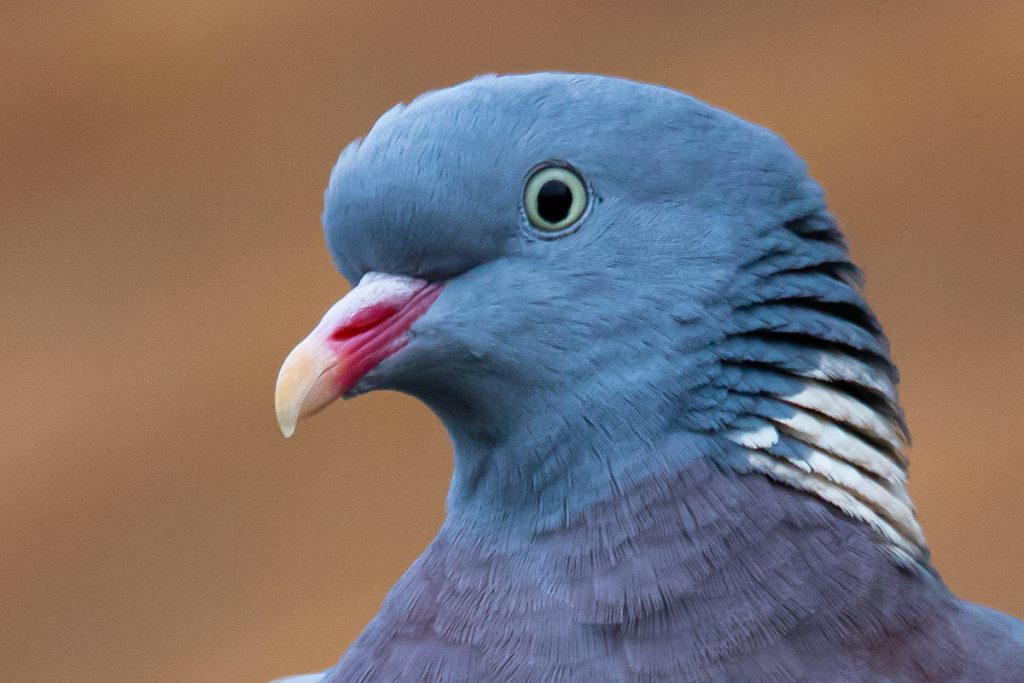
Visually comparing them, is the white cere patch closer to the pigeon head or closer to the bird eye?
the pigeon head

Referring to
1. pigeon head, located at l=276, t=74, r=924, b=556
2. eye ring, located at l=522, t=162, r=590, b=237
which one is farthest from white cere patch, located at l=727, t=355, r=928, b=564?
eye ring, located at l=522, t=162, r=590, b=237

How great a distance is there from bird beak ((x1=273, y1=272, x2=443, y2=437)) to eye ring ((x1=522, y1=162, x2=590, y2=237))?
0.12 m

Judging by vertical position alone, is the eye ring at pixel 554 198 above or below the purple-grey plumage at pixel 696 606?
above

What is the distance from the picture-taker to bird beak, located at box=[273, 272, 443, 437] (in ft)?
4.50

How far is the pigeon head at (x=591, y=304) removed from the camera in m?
1.39

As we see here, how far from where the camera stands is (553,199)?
1.43 metres

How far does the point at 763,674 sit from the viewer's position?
1300mm

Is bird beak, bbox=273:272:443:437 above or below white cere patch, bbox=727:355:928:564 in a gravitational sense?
above

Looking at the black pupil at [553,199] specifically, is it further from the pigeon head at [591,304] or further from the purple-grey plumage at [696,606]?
the purple-grey plumage at [696,606]

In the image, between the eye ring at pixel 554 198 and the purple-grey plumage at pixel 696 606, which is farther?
the eye ring at pixel 554 198

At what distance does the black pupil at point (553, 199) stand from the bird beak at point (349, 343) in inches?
5.1

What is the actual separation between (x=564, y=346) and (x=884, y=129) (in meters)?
1.98

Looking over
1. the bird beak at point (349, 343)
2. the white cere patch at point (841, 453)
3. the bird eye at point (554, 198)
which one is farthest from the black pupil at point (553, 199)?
the white cere patch at point (841, 453)

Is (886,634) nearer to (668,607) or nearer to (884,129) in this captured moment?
(668,607)
